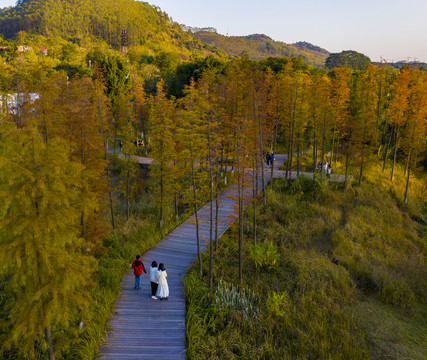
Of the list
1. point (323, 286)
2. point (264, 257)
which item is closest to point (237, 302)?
point (264, 257)

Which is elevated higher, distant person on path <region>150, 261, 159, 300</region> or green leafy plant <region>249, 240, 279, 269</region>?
distant person on path <region>150, 261, 159, 300</region>

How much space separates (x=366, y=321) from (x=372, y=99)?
24352 millimetres

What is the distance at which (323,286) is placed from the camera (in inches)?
508

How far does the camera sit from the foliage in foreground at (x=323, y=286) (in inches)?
370

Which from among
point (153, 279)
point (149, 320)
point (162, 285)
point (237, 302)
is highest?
point (153, 279)

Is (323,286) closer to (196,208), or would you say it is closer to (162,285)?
(196,208)

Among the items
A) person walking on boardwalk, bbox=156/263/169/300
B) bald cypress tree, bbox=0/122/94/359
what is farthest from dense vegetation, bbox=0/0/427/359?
person walking on boardwalk, bbox=156/263/169/300

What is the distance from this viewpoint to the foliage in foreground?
9.41 meters

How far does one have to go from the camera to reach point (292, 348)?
30.7ft

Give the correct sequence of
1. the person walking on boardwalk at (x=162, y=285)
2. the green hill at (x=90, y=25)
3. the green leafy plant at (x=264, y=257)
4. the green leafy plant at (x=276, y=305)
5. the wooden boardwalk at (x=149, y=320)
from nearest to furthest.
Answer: the wooden boardwalk at (x=149, y=320), the person walking on boardwalk at (x=162, y=285), the green leafy plant at (x=276, y=305), the green leafy plant at (x=264, y=257), the green hill at (x=90, y=25)

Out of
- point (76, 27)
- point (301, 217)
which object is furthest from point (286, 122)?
point (76, 27)

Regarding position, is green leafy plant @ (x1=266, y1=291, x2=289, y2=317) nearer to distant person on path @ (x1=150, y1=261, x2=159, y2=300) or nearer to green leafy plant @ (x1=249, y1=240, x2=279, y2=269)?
green leafy plant @ (x1=249, y1=240, x2=279, y2=269)

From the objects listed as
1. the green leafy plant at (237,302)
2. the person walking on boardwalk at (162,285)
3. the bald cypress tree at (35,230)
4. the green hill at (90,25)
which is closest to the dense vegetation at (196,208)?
the bald cypress tree at (35,230)

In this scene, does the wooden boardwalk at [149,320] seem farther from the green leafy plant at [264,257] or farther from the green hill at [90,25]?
the green hill at [90,25]
